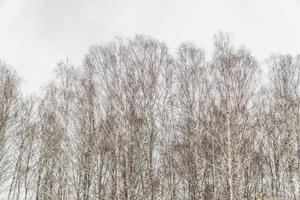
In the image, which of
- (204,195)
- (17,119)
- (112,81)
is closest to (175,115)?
(204,195)

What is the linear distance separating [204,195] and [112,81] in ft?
22.9

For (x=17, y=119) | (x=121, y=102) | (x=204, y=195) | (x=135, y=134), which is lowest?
(x=204, y=195)

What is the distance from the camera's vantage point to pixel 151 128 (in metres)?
13.7

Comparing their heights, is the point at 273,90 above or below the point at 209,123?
above

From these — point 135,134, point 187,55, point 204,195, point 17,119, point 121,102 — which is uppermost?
point 187,55

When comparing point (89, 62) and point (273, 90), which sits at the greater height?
point (273, 90)

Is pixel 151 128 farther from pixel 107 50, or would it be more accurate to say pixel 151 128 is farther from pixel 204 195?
pixel 204 195

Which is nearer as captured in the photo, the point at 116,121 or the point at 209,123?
the point at 116,121

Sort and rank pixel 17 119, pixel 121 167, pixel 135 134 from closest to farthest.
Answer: pixel 121 167
pixel 135 134
pixel 17 119

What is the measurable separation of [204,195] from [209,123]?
10.9ft

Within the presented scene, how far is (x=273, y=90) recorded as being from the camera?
22.0 m

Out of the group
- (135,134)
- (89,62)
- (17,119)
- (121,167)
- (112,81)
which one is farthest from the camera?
(17,119)

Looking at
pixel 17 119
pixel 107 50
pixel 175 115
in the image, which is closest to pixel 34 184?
pixel 17 119

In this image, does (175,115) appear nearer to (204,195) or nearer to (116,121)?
(204,195)
